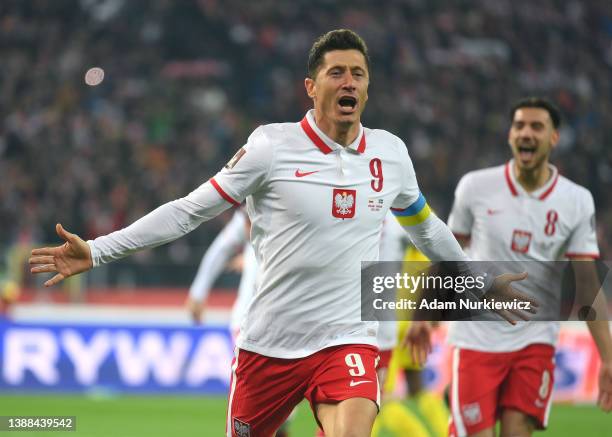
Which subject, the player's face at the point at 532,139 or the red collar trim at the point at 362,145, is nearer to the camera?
the red collar trim at the point at 362,145

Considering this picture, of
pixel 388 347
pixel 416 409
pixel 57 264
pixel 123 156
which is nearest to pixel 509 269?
pixel 388 347

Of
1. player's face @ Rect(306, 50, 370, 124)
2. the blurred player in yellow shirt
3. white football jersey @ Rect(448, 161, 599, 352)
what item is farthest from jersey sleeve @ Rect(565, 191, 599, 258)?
player's face @ Rect(306, 50, 370, 124)

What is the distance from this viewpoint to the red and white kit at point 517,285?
6211 millimetres

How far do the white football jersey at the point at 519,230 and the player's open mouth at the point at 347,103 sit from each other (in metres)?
1.84

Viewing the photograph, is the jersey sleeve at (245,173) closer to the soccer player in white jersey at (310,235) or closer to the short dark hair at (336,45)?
the soccer player in white jersey at (310,235)

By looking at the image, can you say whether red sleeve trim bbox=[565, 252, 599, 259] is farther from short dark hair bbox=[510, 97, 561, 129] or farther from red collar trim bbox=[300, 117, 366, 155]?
red collar trim bbox=[300, 117, 366, 155]

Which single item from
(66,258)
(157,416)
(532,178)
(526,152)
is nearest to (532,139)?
(526,152)

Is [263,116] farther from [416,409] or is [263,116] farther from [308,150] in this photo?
[308,150]

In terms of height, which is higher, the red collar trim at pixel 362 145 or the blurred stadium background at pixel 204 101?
the blurred stadium background at pixel 204 101

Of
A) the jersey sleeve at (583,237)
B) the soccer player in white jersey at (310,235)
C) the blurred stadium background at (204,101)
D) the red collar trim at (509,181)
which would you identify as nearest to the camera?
the soccer player in white jersey at (310,235)

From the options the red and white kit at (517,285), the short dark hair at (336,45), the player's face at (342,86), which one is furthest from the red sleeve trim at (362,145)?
the red and white kit at (517,285)

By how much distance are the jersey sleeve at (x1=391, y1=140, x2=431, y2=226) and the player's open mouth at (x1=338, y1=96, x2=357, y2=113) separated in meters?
0.38

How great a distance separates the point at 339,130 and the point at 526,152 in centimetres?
193

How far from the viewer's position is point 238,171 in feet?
15.3
